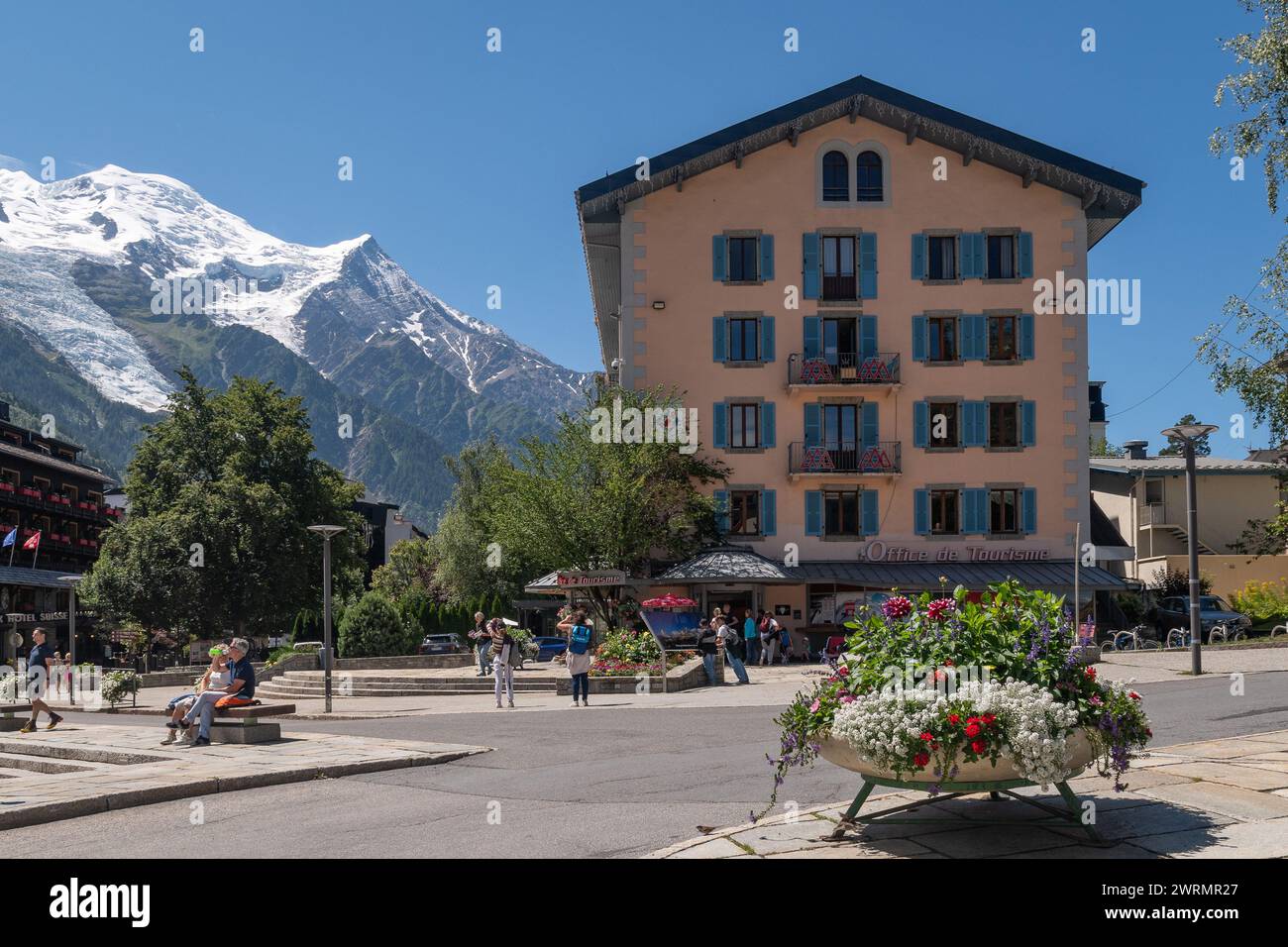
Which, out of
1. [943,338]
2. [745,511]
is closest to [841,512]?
[745,511]

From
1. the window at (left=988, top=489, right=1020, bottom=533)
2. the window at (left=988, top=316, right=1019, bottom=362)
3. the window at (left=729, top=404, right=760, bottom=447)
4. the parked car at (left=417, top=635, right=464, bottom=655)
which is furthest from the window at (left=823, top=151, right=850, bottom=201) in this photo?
the parked car at (left=417, top=635, right=464, bottom=655)

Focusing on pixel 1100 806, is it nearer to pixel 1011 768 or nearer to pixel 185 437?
pixel 1011 768

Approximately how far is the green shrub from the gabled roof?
15.7 meters

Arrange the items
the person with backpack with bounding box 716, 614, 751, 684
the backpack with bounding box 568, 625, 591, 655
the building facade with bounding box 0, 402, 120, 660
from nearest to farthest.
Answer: the backpack with bounding box 568, 625, 591, 655 → the person with backpack with bounding box 716, 614, 751, 684 → the building facade with bounding box 0, 402, 120, 660

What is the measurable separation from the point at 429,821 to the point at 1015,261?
36.8 m

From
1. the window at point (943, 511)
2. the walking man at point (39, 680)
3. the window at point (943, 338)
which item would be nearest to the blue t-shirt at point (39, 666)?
the walking man at point (39, 680)

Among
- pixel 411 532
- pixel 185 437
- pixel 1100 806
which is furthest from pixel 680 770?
pixel 411 532

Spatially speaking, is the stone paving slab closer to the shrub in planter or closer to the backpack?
the shrub in planter

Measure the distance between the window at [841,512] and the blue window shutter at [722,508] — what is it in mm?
3429

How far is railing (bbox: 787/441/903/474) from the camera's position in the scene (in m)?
41.0

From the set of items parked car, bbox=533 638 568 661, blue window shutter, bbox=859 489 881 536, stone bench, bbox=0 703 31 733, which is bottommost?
parked car, bbox=533 638 568 661

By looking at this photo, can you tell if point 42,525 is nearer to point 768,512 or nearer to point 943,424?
point 768,512

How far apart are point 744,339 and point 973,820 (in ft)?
114
